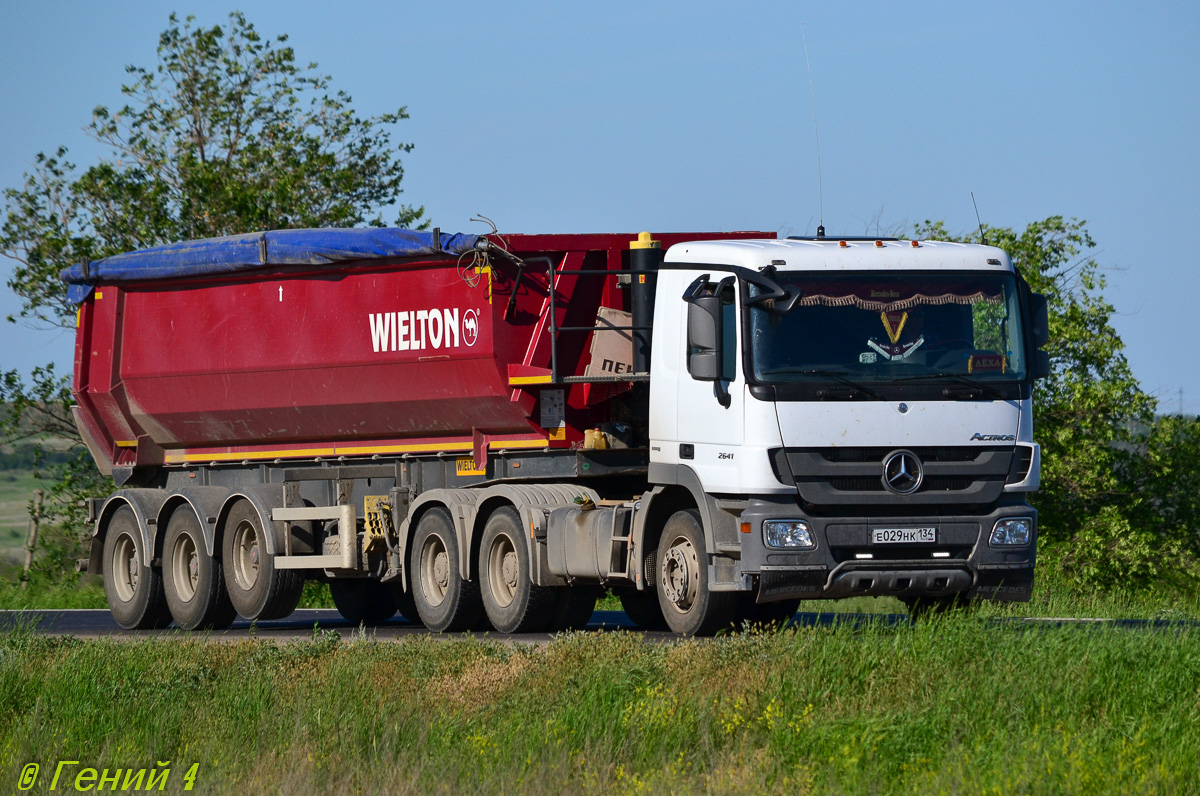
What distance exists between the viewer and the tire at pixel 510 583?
14602mm

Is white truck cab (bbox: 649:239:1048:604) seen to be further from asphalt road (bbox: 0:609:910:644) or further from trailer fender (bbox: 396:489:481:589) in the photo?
trailer fender (bbox: 396:489:481:589)

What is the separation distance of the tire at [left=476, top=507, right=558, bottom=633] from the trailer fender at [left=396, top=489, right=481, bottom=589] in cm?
16

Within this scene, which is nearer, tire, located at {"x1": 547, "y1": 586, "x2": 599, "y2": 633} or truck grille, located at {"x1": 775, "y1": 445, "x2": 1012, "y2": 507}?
truck grille, located at {"x1": 775, "y1": 445, "x2": 1012, "y2": 507}

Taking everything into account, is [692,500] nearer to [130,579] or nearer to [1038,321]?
[1038,321]

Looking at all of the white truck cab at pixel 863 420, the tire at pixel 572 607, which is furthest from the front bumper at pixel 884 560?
the tire at pixel 572 607

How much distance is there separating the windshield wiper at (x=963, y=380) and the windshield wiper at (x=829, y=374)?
220mm

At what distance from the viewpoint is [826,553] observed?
12195 millimetres

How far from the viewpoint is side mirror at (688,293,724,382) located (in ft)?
40.3

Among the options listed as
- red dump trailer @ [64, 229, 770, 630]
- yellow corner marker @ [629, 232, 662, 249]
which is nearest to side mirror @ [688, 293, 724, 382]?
red dump trailer @ [64, 229, 770, 630]

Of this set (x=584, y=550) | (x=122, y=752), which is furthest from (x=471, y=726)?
(x=584, y=550)

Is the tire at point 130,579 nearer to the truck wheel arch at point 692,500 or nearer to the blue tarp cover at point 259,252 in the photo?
the blue tarp cover at point 259,252

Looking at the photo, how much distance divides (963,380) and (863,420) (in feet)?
2.75

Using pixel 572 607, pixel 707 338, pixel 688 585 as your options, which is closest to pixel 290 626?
pixel 572 607

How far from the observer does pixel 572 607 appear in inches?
594
